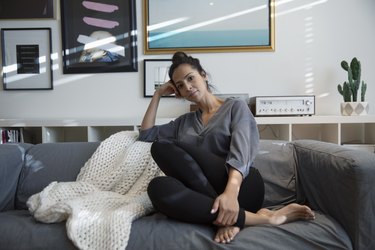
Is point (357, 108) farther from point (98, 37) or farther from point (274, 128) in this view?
point (98, 37)

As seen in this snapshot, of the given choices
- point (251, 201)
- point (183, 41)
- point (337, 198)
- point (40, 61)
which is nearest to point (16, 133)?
point (40, 61)

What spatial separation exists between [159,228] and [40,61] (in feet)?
7.20

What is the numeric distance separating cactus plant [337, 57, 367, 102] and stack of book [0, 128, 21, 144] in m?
2.54

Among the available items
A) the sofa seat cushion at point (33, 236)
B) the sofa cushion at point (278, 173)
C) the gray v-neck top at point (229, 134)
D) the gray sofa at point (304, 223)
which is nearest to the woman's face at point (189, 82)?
the gray v-neck top at point (229, 134)

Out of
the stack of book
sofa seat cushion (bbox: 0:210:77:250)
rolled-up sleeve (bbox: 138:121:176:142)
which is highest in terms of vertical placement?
rolled-up sleeve (bbox: 138:121:176:142)

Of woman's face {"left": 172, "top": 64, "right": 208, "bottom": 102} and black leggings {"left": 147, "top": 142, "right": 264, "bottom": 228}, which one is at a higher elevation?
woman's face {"left": 172, "top": 64, "right": 208, "bottom": 102}

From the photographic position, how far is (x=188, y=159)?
45.0 inches

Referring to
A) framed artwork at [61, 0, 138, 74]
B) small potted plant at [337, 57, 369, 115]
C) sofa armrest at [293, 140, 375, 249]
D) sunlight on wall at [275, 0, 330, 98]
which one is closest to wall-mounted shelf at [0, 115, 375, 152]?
small potted plant at [337, 57, 369, 115]

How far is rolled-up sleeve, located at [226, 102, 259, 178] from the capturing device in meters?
1.15

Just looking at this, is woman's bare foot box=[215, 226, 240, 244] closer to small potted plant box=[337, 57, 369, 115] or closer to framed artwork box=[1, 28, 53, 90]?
small potted plant box=[337, 57, 369, 115]

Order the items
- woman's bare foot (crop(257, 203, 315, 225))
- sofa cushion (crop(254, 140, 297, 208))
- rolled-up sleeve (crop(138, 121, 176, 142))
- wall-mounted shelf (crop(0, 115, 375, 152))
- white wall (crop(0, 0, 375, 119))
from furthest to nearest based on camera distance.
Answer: white wall (crop(0, 0, 375, 119))
wall-mounted shelf (crop(0, 115, 375, 152))
rolled-up sleeve (crop(138, 121, 176, 142))
sofa cushion (crop(254, 140, 297, 208))
woman's bare foot (crop(257, 203, 315, 225))

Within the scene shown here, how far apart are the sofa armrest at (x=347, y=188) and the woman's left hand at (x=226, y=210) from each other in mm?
375

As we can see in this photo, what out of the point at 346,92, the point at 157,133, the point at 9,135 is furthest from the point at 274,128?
the point at 9,135

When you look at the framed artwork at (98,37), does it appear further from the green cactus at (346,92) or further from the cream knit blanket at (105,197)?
the green cactus at (346,92)
